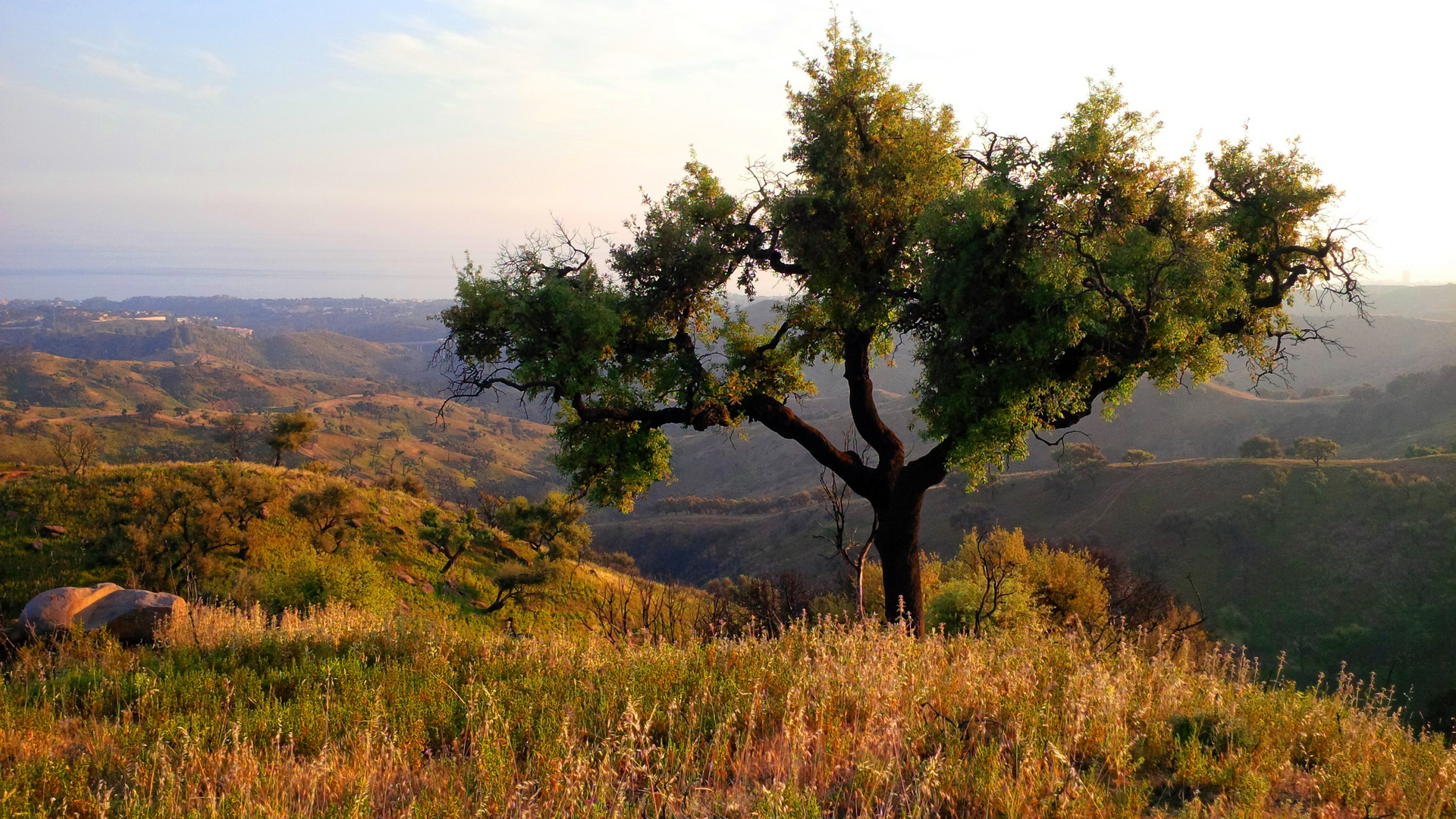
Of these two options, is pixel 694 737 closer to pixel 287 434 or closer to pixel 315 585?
pixel 315 585

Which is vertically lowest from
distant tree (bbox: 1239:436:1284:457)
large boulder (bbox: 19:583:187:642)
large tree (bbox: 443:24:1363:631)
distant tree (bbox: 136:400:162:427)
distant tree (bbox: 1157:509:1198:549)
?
distant tree (bbox: 136:400:162:427)

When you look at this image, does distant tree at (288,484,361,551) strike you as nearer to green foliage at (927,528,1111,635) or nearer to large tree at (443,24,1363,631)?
large tree at (443,24,1363,631)

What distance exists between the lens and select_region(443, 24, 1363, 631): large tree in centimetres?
1035

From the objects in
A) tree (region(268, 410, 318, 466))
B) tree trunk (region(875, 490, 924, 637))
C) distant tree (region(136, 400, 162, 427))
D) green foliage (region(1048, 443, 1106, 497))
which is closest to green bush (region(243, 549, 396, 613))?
tree trunk (region(875, 490, 924, 637))

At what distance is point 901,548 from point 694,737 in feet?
28.9

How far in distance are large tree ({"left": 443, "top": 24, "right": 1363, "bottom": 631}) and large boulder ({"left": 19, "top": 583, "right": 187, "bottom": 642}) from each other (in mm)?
5349

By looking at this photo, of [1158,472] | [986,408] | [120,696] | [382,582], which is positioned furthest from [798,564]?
[120,696]

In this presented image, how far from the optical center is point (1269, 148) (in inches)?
439

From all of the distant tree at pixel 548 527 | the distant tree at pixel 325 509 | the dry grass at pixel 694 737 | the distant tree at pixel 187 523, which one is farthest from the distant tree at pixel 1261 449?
the distant tree at pixel 187 523

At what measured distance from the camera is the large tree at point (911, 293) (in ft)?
34.0

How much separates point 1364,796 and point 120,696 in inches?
381

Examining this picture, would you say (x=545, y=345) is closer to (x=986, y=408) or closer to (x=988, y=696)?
(x=986, y=408)

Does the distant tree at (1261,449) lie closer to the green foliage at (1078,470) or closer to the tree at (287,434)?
the green foliage at (1078,470)

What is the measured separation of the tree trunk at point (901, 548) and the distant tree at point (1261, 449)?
88303 mm
